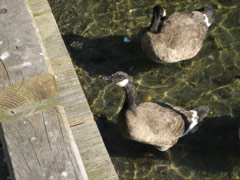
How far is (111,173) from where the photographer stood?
10.4ft

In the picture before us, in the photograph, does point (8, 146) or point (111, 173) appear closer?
point (8, 146)

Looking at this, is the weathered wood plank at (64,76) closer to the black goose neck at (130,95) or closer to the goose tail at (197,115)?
the black goose neck at (130,95)

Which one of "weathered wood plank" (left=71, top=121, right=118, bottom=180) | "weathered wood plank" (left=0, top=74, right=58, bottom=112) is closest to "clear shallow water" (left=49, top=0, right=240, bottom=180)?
"weathered wood plank" (left=71, top=121, right=118, bottom=180)

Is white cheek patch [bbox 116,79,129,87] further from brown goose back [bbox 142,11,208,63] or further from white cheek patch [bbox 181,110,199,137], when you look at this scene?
brown goose back [bbox 142,11,208,63]

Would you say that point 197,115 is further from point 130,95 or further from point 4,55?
point 4,55

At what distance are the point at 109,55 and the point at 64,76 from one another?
132 inches

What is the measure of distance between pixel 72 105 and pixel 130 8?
474 centimetres

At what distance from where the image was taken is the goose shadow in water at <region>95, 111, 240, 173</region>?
5402 mm

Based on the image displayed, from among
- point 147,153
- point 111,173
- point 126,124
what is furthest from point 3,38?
point 147,153

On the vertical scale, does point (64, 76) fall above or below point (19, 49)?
below

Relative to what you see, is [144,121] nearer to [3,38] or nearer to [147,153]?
[147,153]

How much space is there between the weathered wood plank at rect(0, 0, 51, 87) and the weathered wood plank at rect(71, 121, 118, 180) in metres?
1.02

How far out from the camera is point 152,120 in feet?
16.8

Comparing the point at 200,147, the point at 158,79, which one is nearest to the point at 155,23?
the point at 158,79
